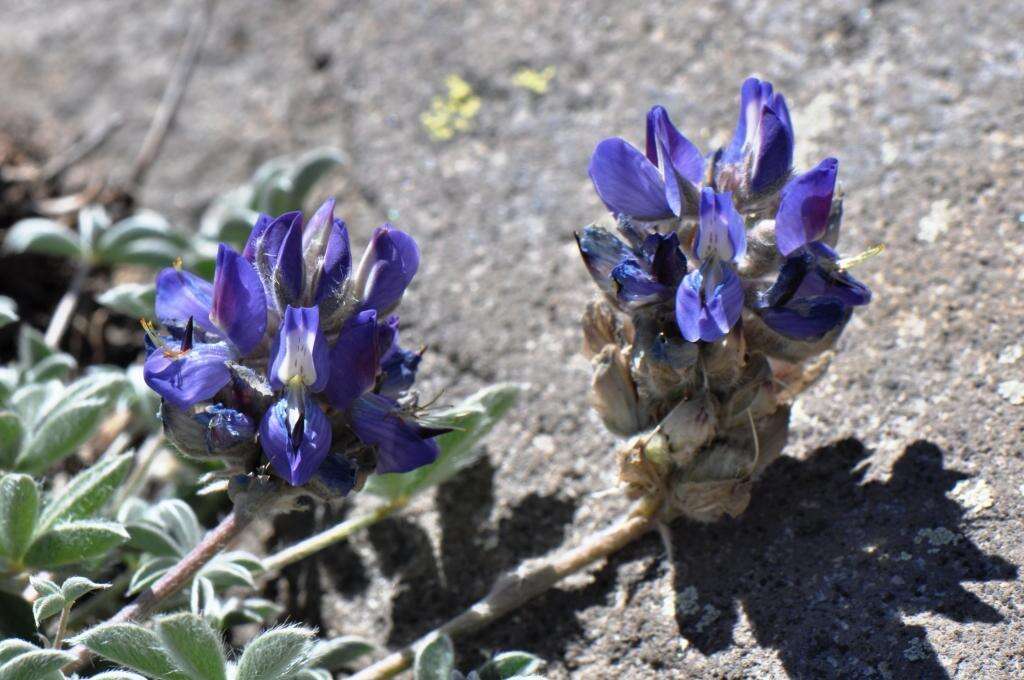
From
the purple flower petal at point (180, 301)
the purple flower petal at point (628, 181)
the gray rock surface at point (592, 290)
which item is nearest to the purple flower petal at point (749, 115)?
the purple flower petal at point (628, 181)

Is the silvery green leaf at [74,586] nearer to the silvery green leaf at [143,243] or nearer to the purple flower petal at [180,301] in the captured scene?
the purple flower petal at [180,301]

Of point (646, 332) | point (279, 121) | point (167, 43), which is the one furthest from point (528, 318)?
point (167, 43)

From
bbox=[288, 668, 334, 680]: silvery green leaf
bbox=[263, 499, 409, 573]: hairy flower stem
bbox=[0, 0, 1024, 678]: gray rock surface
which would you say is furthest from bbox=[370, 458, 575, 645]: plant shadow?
bbox=[288, 668, 334, 680]: silvery green leaf

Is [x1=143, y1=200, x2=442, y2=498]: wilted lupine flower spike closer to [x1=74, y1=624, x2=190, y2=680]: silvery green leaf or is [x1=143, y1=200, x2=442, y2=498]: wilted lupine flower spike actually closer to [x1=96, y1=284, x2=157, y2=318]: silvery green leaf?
[x1=74, y1=624, x2=190, y2=680]: silvery green leaf

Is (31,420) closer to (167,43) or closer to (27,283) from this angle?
(27,283)

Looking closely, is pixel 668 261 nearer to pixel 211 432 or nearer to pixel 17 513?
pixel 211 432

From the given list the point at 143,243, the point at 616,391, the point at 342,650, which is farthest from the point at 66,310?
the point at 616,391
